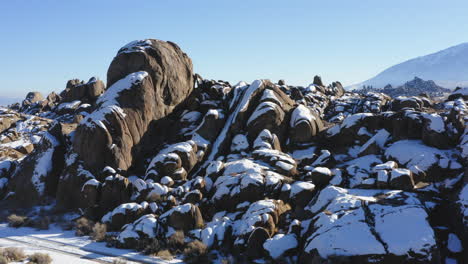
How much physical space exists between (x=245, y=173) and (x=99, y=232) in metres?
12.3

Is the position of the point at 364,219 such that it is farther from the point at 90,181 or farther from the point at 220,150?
the point at 90,181

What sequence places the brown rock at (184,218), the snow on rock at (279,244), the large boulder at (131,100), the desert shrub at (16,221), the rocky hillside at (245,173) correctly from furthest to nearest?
the large boulder at (131,100) < the desert shrub at (16,221) < the brown rock at (184,218) < the snow on rock at (279,244) < the rocky hillside at (245,173)

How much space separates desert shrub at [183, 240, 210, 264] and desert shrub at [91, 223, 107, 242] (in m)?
7.19

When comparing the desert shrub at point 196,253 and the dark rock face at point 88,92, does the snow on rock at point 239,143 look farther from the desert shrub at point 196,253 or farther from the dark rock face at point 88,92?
the dark rock face at point 88,92

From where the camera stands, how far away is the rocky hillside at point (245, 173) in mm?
18625

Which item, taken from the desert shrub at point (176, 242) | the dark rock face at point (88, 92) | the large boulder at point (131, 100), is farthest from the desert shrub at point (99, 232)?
the dark rock face at point (88, 92)

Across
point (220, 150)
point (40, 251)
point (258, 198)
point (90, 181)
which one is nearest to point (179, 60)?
point (220, 150)

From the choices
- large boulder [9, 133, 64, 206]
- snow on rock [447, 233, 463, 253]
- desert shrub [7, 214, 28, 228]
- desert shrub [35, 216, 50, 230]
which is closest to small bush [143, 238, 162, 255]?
desert shrub [35, 216, 50, 230]

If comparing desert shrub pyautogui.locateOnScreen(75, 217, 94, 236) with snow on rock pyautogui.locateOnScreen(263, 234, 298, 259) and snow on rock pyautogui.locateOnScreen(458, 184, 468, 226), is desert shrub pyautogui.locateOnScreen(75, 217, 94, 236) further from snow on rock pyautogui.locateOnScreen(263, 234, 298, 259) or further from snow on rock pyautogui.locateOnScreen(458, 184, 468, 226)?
snow on rock pyautogui.locateOnScreen(458, 184, 468, 226)

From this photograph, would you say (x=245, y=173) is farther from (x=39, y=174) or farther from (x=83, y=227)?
(x=39, y=174)

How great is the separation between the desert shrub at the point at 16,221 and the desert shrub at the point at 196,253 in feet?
53.6

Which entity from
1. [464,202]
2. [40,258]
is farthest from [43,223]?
[464,202]

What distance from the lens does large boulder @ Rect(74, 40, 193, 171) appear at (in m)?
30.8

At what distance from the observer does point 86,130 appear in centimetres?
3059
